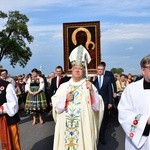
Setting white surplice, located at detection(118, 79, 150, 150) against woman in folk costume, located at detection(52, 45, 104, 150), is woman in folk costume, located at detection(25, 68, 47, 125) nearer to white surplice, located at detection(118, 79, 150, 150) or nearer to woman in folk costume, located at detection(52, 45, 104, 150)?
woman in folk costume, located at detection(52, 45, 104, 150)

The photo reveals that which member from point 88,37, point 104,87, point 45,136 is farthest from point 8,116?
point 88,37

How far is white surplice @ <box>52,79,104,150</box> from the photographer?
21.6 ft

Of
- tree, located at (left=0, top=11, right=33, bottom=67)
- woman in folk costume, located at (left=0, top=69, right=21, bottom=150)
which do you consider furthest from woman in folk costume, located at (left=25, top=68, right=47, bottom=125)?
tree, located at (left=0, top=11, right=33, bottom=67)

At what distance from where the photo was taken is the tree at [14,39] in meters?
54.8

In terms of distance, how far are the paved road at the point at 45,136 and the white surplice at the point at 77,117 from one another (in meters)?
2.29

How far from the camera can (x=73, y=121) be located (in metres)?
6.63

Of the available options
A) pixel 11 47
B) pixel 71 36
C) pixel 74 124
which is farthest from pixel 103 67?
pixel 11 47

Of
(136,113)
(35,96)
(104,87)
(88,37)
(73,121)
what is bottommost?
(73,121)

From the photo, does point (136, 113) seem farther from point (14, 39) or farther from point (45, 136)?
point (14, 39)

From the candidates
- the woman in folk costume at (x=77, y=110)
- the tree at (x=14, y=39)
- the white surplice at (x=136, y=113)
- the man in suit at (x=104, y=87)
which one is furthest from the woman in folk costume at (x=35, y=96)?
the tree at (x=14, y=39)

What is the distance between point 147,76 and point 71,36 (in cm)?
732

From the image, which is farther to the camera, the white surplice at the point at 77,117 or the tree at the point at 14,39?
the tree at the point at 14,39

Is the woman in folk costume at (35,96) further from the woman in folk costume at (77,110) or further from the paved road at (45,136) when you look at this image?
the woman in folk costume at (77,110)

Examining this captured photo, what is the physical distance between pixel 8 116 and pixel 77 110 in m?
1.16
